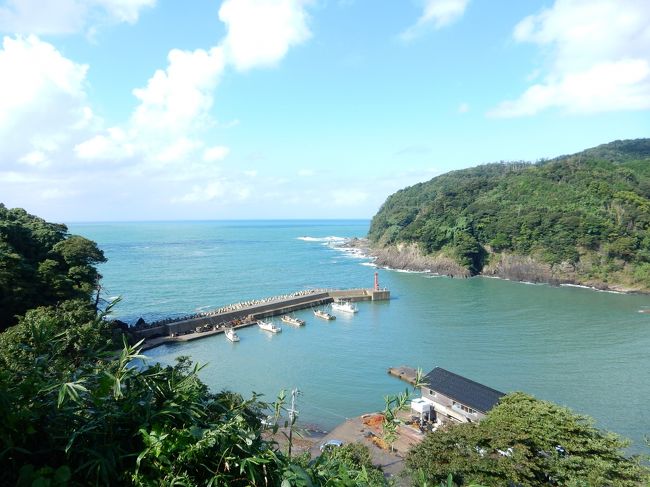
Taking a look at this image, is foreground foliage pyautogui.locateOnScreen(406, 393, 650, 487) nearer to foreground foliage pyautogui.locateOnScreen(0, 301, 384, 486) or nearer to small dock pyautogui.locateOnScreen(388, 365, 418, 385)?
foreground foliage pyautogui.locateOnScreen(0, 301, 384, 486)

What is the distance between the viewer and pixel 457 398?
15.2 metres

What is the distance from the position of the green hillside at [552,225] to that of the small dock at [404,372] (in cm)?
3253

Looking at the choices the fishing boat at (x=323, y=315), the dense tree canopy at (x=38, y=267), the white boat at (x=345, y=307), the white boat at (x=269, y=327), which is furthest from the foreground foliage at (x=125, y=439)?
the white boat at (x=345, y=307)

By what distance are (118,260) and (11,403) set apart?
6870 centimetres

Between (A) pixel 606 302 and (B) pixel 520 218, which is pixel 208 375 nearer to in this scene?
(A) pixel 606 302

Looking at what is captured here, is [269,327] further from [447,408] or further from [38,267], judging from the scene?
[447,408]

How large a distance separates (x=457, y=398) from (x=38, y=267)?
67.2 feet

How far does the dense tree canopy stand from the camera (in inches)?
728

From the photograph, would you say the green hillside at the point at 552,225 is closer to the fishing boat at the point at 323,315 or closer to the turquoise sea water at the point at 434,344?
the turquoise sea water at the point at 434,344

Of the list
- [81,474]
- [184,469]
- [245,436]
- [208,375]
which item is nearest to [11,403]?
[81,474]

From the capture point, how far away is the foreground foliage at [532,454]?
27.4ft

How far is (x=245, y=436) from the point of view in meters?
2.57

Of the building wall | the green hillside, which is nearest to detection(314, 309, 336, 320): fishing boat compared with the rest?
the building wall

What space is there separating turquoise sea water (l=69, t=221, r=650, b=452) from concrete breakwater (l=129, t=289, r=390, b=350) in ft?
4.39
